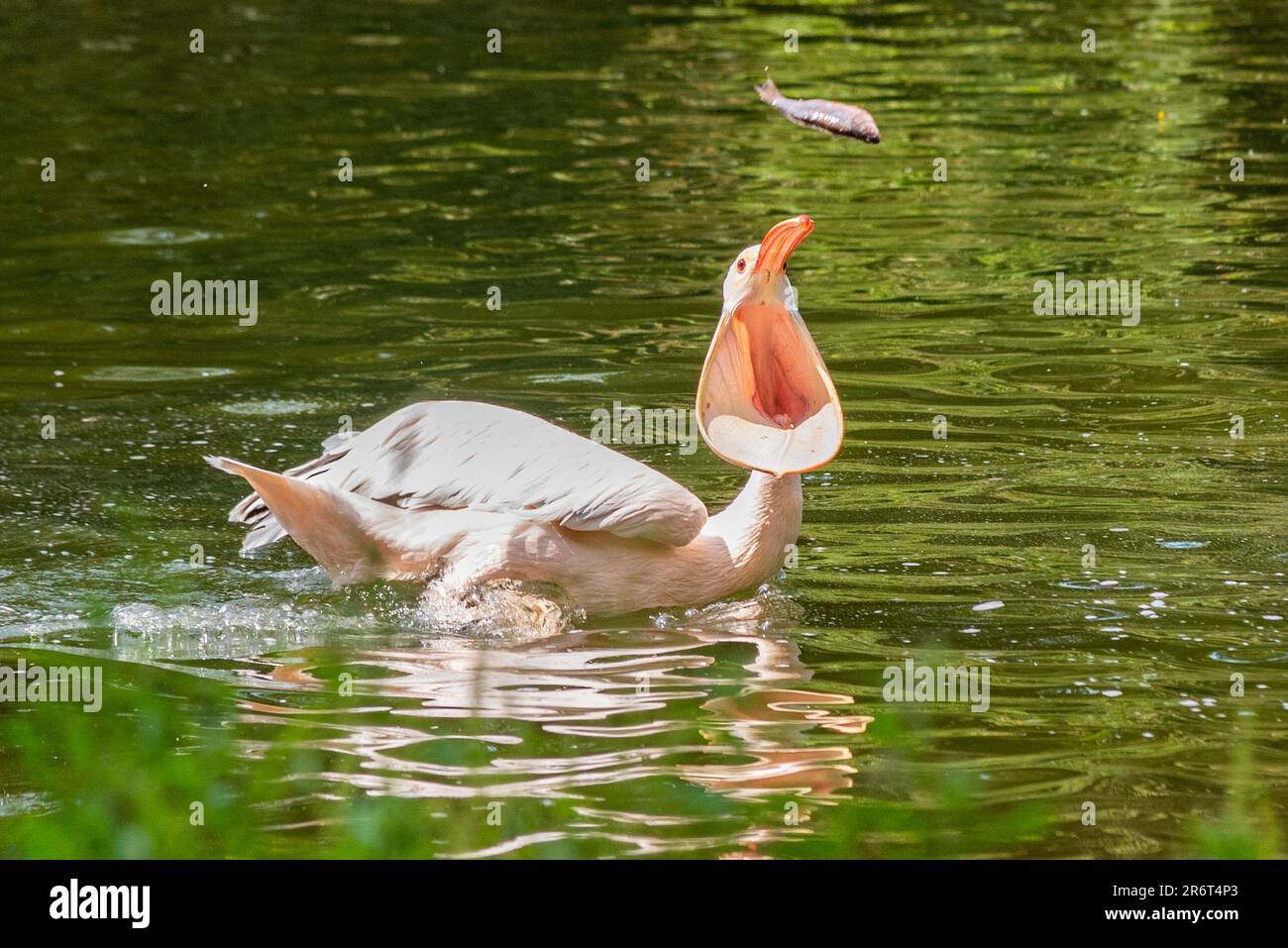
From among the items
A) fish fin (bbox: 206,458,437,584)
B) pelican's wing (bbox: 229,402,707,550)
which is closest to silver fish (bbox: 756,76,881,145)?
pelican's wing (bbox: 229,402,707,550)

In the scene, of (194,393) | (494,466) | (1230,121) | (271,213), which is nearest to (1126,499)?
(494,466)

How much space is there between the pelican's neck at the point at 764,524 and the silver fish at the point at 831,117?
3.80 feet

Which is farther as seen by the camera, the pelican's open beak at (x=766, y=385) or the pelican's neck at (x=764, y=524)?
the pelican's neck at (x=764, y=524)

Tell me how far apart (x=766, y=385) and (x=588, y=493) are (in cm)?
60

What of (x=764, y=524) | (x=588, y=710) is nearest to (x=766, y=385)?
(x=764, y=524)

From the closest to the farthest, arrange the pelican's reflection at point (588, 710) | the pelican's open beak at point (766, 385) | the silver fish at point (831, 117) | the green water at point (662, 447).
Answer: the green water at point (662, 447) < the pelican's reflection at point (588, 710) < the pelican's open beak at point (766, 385) < the silver fish at point (831, 117)

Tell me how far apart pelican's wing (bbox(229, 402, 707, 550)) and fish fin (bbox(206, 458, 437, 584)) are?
0.07m

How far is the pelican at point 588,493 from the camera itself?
214 inches

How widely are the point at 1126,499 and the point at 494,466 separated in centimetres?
243

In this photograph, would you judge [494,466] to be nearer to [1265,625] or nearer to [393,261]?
[1265,625]

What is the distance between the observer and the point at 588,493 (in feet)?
18.1

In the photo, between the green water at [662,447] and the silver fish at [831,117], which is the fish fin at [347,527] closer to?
the green water at [662,447]

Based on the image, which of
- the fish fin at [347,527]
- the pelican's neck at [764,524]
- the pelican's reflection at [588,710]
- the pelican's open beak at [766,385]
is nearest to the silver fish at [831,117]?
the pelican's open beak at [766,385]

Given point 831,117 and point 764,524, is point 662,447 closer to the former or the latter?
point 831,117
